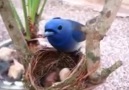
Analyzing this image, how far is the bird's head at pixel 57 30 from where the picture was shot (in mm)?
899

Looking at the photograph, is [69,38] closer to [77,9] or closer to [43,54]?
[43,54]

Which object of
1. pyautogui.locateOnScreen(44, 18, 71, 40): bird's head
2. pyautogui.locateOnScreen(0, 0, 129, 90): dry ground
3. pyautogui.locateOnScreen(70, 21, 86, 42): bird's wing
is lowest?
pyautogui.locateOnScreen(0, 0, 129, 90): dry ground

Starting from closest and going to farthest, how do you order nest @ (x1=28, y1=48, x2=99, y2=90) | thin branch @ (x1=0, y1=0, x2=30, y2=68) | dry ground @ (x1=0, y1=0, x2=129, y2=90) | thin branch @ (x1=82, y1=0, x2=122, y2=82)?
thin branch @ (x1=82, y1=0, x2=122, y2=82), thin branch @ (x1=0, y1=0, x2=30, y2=68), nest @ (x1=28, y1=48, x2=99, y2=90), dry ground @ (x1=0, y1=0, x2=129, y2=90)

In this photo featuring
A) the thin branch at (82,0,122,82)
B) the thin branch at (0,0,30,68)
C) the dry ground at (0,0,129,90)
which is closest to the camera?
the thin branch at (82,0,122,82)

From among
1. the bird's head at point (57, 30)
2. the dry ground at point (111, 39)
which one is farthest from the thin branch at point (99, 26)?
the dry ground at point (111, 39)

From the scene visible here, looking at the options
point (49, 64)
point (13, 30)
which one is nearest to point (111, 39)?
point (49, 64)

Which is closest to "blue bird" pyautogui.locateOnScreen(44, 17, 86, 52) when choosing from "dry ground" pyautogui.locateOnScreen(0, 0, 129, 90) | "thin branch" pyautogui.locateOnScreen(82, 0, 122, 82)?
"thin branch" pyautogui.locateOnScreen(82, 0, 122, 82)

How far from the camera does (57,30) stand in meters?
0.90

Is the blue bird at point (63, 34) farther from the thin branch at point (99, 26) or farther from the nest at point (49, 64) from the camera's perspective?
the thin branch at point (99, 26)

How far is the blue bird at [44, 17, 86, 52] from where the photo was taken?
0.90 metres

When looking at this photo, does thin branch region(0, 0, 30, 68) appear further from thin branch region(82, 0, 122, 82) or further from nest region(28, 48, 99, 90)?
thin branch region(82, 0, 122, 82)

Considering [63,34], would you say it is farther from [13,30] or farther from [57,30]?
[13,30]

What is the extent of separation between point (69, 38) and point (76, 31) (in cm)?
3

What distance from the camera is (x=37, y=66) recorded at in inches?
37.1
